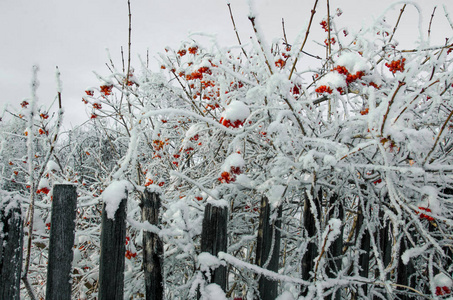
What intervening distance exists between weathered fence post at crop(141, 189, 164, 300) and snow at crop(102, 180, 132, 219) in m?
0.13

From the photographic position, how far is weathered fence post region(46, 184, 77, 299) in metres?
1.06

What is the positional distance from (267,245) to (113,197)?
2.39ft

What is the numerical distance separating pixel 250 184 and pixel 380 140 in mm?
718

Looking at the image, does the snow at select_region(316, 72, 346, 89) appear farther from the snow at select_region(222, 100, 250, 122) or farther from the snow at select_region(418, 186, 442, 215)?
the snow at select_region(418, 186, 442, 215)

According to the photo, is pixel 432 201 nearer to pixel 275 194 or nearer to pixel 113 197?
pixel 275 194

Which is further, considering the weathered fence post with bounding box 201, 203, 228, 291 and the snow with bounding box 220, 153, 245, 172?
the snow with bounding box 220, 153, 245, 172

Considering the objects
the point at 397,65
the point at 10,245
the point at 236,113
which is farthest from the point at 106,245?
the point at 397,65

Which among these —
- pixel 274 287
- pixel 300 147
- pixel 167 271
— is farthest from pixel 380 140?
pixel 167 271

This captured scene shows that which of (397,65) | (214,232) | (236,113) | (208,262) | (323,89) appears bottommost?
(208,262)

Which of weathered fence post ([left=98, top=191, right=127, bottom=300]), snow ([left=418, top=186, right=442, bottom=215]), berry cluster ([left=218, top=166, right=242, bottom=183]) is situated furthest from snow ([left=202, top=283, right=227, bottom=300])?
snow ([left=418, top=186, right=442, bottom=215])

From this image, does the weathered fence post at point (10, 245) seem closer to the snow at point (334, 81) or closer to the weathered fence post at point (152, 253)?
the weathered fence post at point (152, 253)

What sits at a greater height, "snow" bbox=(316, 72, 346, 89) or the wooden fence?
"snow" bbox=(316, 72, 346, 89)

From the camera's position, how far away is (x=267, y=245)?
1421 millimetres

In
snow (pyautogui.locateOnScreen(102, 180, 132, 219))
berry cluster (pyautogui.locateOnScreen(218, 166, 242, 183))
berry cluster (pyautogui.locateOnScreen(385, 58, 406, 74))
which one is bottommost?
snow (pyautogui.locateOnScreen(102, 180, 132, 219))
